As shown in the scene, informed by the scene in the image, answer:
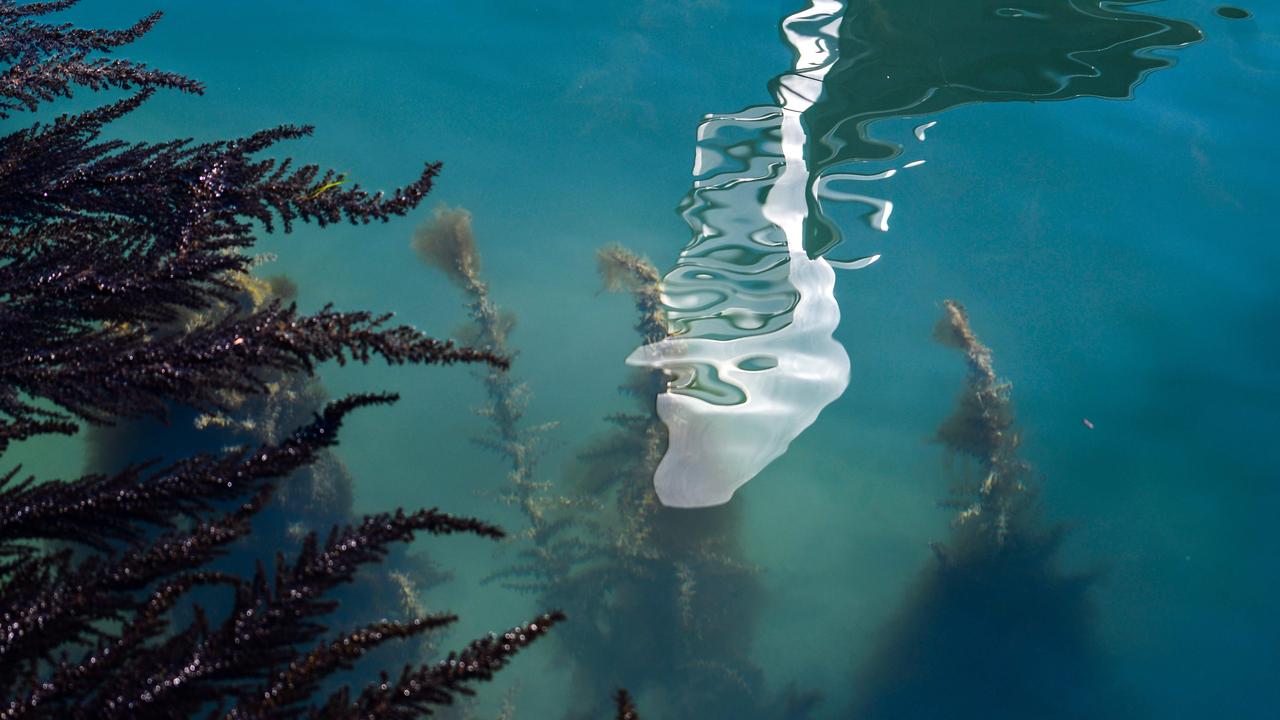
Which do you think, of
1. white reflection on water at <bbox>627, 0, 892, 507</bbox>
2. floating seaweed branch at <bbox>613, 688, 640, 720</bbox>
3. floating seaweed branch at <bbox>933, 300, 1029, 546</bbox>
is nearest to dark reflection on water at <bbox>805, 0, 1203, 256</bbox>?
white reflection on water at <bbox>627, 0, 892, 507</bbox>

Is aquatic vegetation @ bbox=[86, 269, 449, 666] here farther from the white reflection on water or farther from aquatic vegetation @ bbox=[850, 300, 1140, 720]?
aquatic vegetation @ bbox=[850, 300, 1140, 720]

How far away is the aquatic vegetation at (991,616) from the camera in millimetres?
6863

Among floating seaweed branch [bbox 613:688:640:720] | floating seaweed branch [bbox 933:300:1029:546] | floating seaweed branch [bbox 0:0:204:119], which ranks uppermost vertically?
floating seaweed branch [bbox 0:0:204:119]

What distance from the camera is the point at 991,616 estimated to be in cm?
712

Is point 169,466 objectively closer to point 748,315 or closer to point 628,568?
point 748,315

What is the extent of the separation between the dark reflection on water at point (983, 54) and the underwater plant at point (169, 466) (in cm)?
646

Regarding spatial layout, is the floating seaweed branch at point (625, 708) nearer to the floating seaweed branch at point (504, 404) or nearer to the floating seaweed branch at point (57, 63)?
the floating seaweed branch at point (57, 63)

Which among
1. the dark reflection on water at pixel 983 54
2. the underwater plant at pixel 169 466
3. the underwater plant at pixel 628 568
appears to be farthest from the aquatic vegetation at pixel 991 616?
the underwater plant at pixel 169 466

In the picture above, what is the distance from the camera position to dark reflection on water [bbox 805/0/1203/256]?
7.87 metres

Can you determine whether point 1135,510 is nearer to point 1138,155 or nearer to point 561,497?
point 1138,155

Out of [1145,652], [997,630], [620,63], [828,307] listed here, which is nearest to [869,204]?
[828,307]

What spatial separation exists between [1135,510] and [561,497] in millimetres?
Answer: 6046

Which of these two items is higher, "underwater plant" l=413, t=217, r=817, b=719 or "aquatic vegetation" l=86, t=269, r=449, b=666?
"aquatic vegetation" l=86, t=269, r=449, b=666

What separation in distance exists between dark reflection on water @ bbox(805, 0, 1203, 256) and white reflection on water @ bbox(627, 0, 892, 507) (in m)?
0.68
